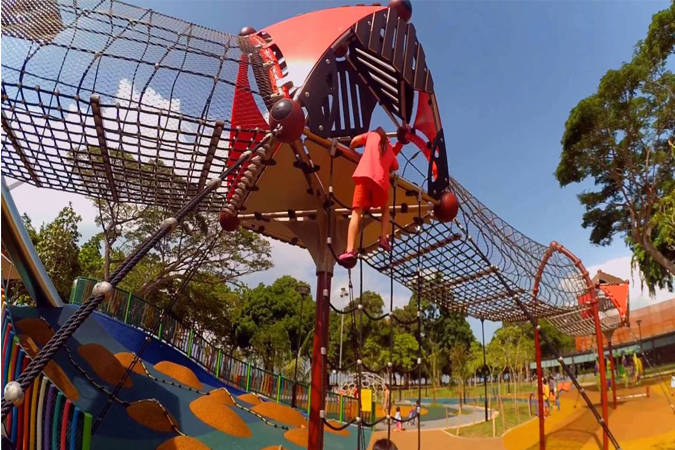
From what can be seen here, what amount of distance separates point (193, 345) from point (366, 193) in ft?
31.0

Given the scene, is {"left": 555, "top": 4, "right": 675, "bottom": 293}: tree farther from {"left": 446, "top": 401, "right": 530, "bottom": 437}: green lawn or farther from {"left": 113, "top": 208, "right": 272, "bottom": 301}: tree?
{"left": 113, "top": 208, "right": 272, "bottom": 301}: tree

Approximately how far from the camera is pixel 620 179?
21.5 metres

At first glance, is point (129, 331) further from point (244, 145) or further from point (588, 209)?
point (588, 209)

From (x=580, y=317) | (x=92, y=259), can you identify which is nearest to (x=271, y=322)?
(x=92, y=259)

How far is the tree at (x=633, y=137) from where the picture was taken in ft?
59.4

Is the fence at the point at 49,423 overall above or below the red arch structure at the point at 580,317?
below

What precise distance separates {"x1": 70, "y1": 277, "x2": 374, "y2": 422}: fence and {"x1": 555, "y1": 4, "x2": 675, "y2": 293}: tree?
49.2 feet

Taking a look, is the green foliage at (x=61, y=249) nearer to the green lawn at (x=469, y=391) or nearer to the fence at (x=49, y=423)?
the fence at (x=49, y=423)

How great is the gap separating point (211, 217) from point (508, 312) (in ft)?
45.0

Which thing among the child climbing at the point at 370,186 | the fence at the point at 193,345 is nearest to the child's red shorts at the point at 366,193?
the child climbing at the point at 370,186

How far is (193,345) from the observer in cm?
1261

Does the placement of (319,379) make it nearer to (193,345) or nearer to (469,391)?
(193,345)

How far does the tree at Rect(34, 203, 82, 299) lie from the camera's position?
2188 centimetres

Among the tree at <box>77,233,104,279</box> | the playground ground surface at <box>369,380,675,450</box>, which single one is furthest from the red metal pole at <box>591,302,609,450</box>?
the tree at <box>77,233,104,279</box>
